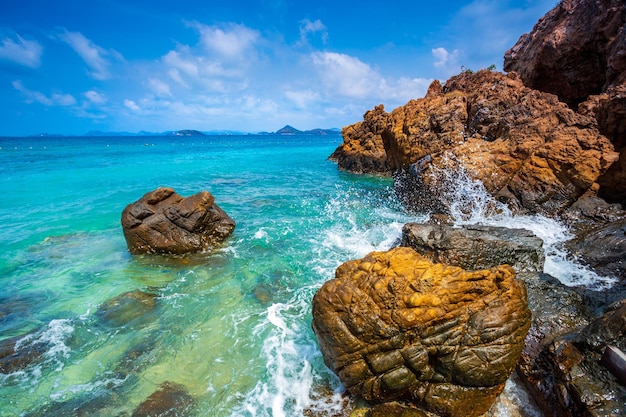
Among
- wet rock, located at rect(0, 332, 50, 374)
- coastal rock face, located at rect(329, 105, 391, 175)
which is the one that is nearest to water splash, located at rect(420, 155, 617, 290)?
wet rock, located at rect(0, 332, 50, 374)

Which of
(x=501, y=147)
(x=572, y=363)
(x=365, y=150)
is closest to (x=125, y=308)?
(x=572, y=363)

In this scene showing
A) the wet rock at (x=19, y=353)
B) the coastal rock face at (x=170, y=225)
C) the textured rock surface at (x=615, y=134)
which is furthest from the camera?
the coastal rock face at (x=170, y=225)

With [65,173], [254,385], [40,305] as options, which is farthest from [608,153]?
[65,173]

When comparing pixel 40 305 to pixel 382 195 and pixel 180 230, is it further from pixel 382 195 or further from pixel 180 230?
pixel 382 195

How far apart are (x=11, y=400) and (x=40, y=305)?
3.92 m

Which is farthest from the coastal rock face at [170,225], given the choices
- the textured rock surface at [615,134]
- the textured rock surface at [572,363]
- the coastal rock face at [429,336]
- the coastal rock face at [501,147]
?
the textured rock surface at [615,134]

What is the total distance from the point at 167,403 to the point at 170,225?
776cm

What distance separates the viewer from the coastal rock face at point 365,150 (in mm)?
32062

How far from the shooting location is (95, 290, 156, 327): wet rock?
8.57 m

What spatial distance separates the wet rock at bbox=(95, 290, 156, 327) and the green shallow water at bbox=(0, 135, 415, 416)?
60 millimetres

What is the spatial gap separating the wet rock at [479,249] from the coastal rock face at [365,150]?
885 inches

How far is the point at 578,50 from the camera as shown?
20172mm

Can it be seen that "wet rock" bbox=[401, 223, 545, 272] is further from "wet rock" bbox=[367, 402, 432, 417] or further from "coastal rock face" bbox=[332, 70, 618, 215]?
"coastal rock face" bbox=[332, 70, 618, 215]

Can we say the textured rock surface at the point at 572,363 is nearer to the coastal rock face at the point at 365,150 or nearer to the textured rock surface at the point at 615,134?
the textured rock surface at the point at 615,134
